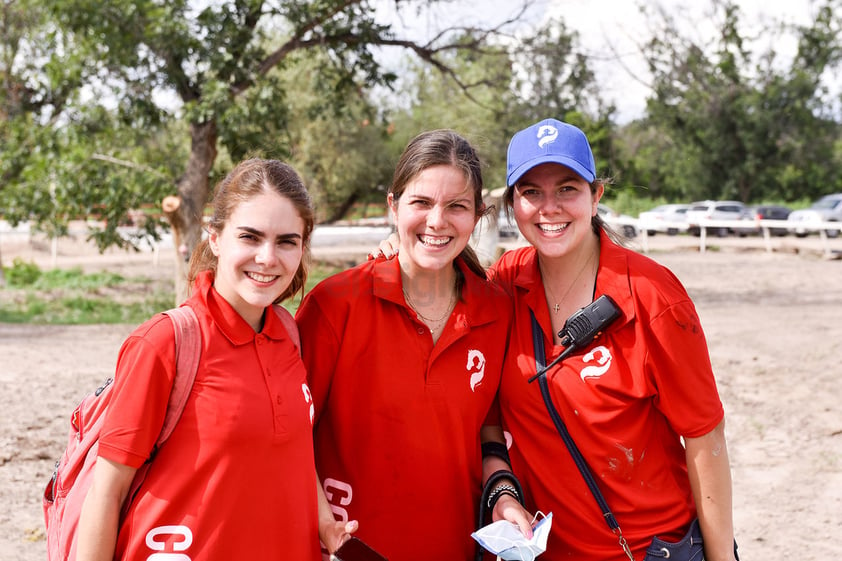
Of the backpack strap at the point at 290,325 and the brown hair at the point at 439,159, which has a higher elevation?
the brown hair at the point at 439,159

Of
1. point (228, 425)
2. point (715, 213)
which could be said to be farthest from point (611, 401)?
point (715, 213)

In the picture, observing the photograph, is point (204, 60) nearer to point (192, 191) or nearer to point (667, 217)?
point (192, 191)

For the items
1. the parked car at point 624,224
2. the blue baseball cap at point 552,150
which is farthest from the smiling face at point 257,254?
the parked car at point 624,224

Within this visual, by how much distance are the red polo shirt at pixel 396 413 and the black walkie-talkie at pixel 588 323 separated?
32 centimetres

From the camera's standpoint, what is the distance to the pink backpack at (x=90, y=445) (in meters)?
2.13

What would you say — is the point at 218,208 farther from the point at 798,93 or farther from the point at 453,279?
the point at 798,93

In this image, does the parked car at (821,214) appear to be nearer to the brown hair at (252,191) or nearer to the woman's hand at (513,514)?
the woman's hand at (513,514)

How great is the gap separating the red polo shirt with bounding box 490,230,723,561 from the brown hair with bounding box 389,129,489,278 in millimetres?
505

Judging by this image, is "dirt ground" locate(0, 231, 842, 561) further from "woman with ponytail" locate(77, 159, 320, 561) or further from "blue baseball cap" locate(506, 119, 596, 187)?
"blue baseball cap" locate(506, 119, 596, 187)

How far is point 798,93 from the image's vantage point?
37.5 meters

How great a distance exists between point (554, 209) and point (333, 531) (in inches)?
47.6

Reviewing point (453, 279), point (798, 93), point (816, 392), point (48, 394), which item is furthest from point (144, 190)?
point (798, 93)

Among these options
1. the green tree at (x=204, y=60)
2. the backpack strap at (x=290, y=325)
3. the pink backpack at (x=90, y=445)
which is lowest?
the pink backpack at (x=90, y=445)

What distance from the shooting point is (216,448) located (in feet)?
7.02
